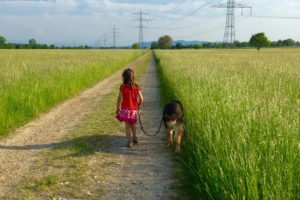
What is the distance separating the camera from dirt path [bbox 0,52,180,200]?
5.08 meters

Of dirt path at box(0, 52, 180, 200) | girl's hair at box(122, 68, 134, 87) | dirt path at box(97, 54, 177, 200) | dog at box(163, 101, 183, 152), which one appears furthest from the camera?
girl's hair at box(122, 68, 134, 87)

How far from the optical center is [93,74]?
21.0 m

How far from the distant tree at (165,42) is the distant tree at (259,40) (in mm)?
34885

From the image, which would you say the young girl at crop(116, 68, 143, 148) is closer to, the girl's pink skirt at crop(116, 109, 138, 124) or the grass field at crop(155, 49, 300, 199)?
the girl's pink skirt at crop(116, 109, 138, 124)

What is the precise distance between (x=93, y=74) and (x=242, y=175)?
1818 centimetres

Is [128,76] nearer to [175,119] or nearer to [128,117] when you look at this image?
[128,117]

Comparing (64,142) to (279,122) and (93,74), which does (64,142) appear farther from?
(93,74)

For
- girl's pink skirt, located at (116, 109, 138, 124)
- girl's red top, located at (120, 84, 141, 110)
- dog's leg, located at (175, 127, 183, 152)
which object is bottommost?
dog's leg, located at (175, 127, 183, 152)

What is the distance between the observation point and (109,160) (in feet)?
20.9

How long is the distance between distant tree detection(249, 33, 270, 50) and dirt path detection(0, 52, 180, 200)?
142104 millimetres

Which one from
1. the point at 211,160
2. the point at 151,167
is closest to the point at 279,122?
the point at 211,160

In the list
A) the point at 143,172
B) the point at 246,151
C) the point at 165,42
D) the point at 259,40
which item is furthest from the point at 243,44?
the point at 246,151

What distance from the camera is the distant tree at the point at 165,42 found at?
16093 centimetres

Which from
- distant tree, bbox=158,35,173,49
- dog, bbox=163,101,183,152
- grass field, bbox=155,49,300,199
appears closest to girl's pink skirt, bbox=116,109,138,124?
dog, bbox=163,101,183,152
